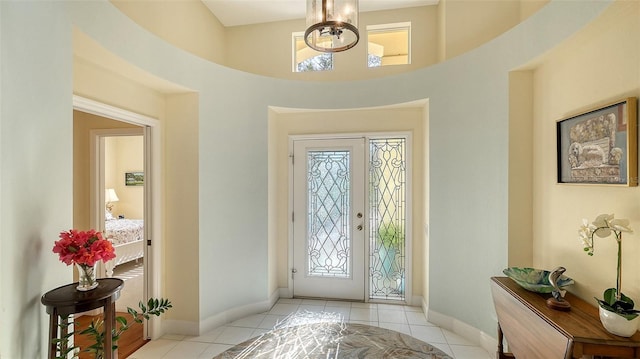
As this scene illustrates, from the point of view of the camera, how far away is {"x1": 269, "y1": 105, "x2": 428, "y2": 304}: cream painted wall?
3.27m

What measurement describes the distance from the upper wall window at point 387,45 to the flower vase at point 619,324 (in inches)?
116

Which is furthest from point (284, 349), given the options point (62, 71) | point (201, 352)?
point (62, 71)

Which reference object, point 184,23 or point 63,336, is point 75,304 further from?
point 184,23

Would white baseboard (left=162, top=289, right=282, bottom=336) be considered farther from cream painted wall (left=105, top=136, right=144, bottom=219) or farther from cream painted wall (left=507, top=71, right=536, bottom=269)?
cream painted wall (left=105, top=136, right=144, bottom=219)

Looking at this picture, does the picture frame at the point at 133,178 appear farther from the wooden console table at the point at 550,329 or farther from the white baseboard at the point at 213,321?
the wooden console table at the point at 550,329

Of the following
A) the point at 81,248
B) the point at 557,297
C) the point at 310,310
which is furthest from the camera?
the point at 310,310

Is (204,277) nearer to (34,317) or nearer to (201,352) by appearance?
(201,352)

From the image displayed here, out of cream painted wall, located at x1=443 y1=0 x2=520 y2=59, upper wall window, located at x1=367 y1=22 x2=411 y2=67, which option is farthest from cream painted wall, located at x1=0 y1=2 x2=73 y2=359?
cream painted wall, located at x1=443 y1=0 x2=520 y2=59

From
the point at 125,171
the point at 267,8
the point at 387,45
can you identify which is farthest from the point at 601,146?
Answer: the point at 125,171

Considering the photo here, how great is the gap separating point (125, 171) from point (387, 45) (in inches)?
226

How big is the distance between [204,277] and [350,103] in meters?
2.40

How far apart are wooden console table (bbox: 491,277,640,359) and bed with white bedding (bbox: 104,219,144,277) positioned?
4966mm

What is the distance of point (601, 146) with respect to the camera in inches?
61.6

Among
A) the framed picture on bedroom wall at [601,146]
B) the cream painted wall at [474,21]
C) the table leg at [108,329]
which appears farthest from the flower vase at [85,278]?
the cream painted wall at [474,21]
